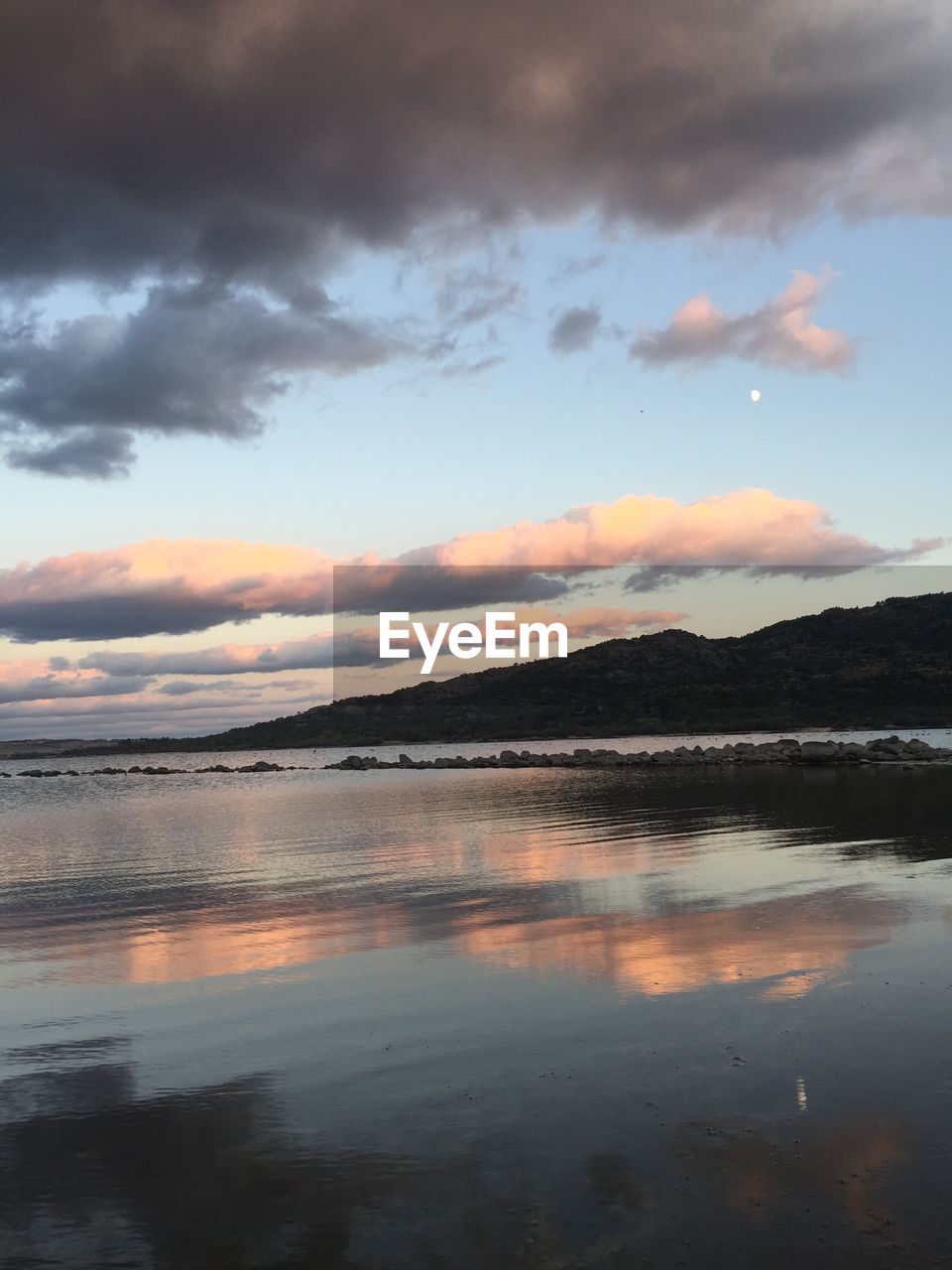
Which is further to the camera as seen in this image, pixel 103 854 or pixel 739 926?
pixel 103 854

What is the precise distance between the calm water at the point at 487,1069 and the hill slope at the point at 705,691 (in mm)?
112663

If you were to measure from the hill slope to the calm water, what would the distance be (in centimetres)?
11266

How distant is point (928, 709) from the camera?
12369 centimetres

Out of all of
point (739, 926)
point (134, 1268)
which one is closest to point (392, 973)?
point (739, 926)

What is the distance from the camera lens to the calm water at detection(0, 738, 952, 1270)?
21.4 ft

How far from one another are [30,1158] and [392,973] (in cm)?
611

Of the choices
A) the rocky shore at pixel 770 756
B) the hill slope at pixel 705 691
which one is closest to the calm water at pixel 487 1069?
the rocky shore at pixel 770 756

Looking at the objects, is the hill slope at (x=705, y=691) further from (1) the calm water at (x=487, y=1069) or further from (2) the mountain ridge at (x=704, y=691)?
(1) the calm water at (x=487, y=1069)

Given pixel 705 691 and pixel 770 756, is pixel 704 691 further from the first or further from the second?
pixel 770 756

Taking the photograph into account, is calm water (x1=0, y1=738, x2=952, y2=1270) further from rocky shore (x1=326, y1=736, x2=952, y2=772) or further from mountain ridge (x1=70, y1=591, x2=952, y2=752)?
mountain ridge (x1=70, y1=591, x2=952, y2=752)

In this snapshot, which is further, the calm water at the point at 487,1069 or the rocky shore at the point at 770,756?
the rocky shore at the point at 770,756

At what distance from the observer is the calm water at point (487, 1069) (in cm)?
653

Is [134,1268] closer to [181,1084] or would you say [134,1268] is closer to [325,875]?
[181,1084]

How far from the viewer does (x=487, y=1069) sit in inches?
378
